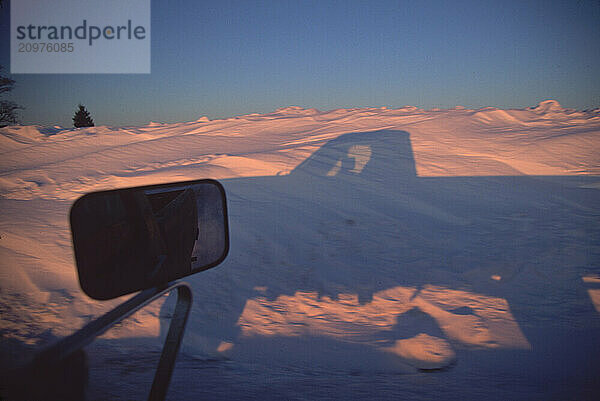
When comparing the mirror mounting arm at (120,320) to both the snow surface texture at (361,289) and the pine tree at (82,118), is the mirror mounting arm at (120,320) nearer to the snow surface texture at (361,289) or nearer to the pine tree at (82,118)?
the snow surface texture at (361,289)

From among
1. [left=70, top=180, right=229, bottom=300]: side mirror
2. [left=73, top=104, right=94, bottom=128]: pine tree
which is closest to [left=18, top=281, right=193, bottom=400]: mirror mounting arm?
[left=70, top=180, right=229, bottom=300]: side mirror

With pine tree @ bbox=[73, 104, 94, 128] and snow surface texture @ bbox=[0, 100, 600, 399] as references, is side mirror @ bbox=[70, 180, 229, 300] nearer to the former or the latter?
snow surface texture @ bbox=[0, 100, 600, 399]

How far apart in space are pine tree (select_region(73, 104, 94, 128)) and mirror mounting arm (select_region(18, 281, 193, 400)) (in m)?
48.1

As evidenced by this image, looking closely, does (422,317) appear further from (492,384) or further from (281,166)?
(281,166)

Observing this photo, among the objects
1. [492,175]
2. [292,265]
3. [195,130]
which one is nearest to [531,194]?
[492,175]

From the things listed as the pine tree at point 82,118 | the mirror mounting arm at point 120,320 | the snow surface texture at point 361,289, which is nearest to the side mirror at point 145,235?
the mirror mounting arm at point 120,320

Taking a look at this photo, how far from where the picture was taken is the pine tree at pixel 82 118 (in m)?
42.0

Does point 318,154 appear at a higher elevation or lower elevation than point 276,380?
higher

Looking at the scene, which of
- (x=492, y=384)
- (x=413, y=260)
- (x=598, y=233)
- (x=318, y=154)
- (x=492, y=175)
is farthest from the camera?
(x=318, y=154)

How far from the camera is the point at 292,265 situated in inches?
191

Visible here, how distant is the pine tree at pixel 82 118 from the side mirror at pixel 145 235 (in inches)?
1883

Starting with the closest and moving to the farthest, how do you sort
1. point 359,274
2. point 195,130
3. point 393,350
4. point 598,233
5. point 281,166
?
point 393,350, point 359,274, point 598,233, point 281,166, point 195,130

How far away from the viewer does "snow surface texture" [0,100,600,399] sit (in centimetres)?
263

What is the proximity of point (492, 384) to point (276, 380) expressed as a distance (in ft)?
4.93
